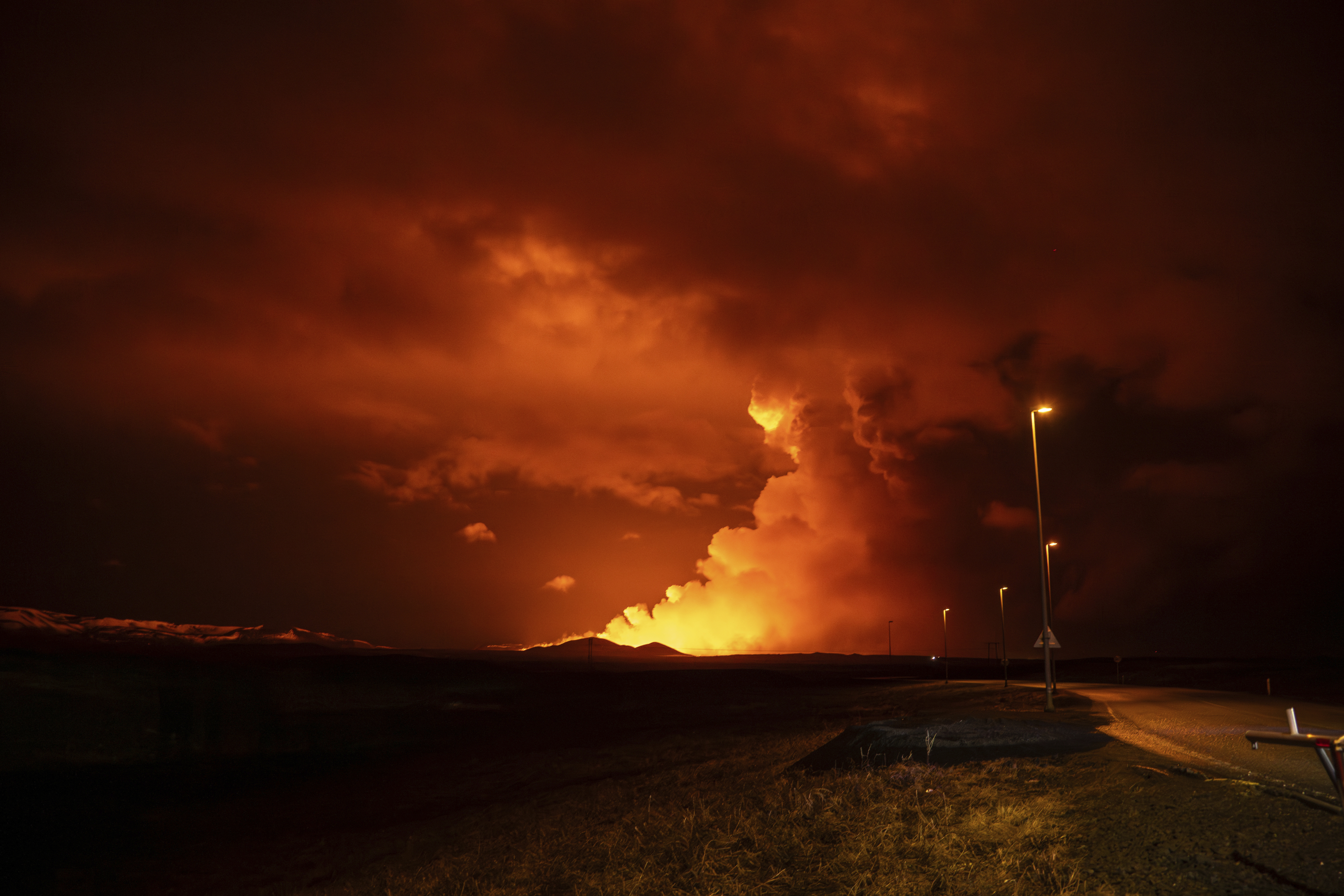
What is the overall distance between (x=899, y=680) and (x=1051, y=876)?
87.5 metres

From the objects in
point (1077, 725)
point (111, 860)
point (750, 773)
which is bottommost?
point (111, 860)

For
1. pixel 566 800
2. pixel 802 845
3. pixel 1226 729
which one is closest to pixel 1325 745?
pixel 802 845

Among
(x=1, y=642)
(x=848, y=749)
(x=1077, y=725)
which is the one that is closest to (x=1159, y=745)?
(x=1077, y=725)

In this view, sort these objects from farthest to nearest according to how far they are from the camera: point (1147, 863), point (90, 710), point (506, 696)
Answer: point (506, 696), point (90, 710), point (1147, 863)

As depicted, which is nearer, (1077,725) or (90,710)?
(1077,725)

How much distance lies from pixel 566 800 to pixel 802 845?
1219 cm

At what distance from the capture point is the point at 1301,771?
11664mm

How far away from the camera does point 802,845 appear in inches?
377

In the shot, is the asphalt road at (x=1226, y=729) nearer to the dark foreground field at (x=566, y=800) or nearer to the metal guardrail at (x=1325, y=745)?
the dark foreground field at (x=566, y=800)

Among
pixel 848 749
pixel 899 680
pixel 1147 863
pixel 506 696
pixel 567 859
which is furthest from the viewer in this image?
pixel 899 680

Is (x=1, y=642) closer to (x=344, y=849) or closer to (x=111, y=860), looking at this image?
(x=111, y=860)

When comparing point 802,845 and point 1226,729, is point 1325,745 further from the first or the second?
point 1226,729

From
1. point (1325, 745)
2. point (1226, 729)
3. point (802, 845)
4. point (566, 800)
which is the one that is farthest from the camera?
point (566, 800)

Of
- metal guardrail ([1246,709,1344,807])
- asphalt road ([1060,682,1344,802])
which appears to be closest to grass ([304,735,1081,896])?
metal guardrail ([1246,709,1344,807])
